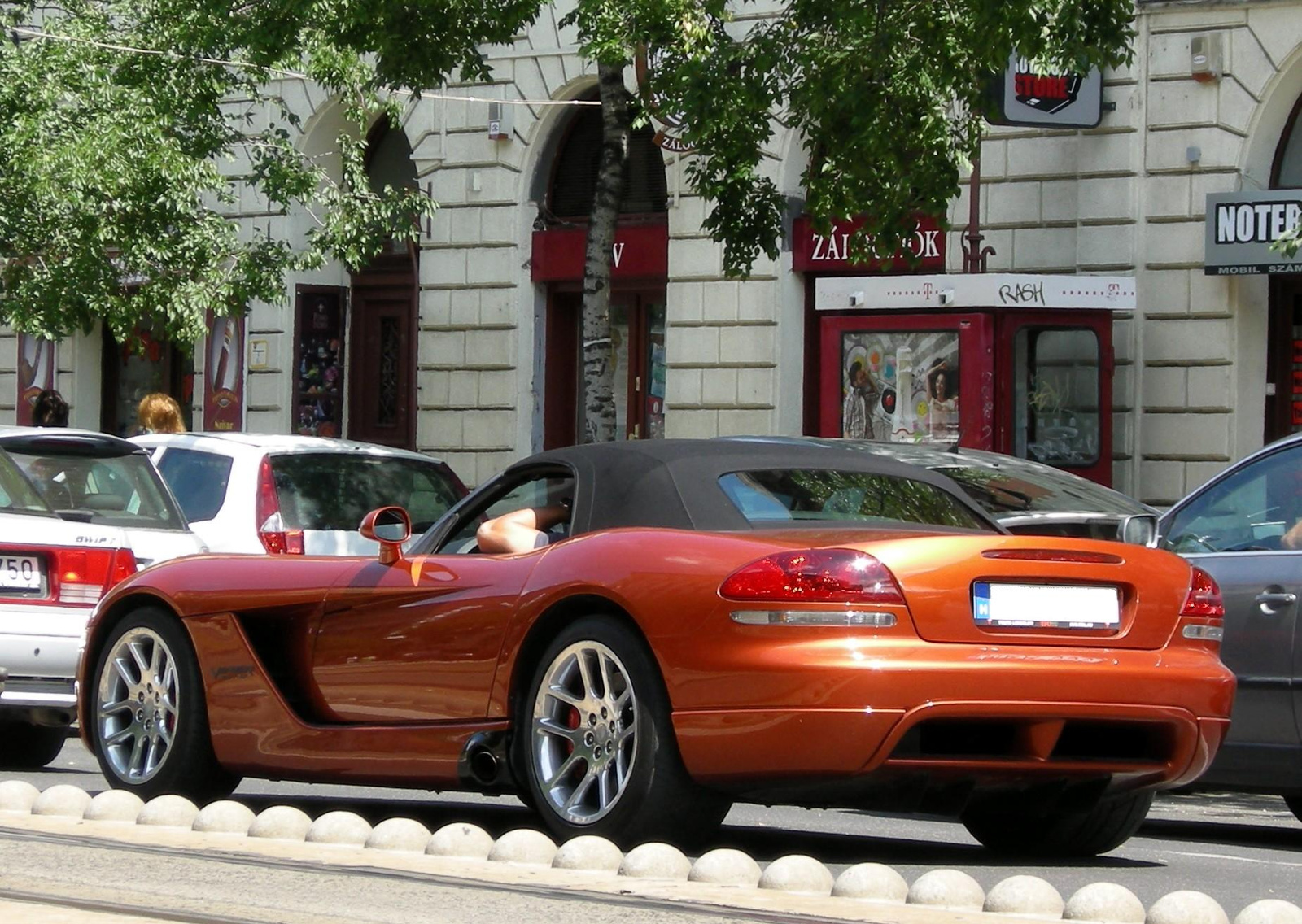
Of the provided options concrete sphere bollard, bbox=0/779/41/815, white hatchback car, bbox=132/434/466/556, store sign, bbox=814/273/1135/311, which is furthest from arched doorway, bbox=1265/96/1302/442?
concrete sphere bollard, bbox=0/779/41/815

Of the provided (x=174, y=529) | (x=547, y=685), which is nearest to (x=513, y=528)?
(x=547, y=685)

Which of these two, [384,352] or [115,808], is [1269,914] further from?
[384,352]

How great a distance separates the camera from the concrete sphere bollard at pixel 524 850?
21.9ft

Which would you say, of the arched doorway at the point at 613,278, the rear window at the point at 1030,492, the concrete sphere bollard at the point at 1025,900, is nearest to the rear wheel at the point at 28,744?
the rear window at the point at 1030,492

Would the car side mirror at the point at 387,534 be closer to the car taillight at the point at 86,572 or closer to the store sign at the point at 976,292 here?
the car taillight at the point at 86,572

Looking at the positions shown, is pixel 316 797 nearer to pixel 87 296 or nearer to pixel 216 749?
pixel 216 749

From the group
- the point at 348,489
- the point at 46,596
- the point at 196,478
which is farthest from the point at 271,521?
the point at 46,596

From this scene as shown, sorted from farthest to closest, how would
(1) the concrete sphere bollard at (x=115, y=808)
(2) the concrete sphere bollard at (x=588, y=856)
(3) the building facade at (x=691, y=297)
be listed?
(3) the building facade at (x=691, y=297)
(1) the concrete sphere bollard at (x=115, y=808)
(2) the concrete sphere bollard at (x=588, y=856)

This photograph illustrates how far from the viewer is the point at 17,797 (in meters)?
8.09

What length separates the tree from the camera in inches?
645

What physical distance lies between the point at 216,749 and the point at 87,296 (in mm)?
14926

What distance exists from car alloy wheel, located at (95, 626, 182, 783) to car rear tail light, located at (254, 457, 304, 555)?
17.9 ft

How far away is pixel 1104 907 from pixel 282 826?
8.32 ft

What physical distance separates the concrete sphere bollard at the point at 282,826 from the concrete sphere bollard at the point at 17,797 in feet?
3.38
